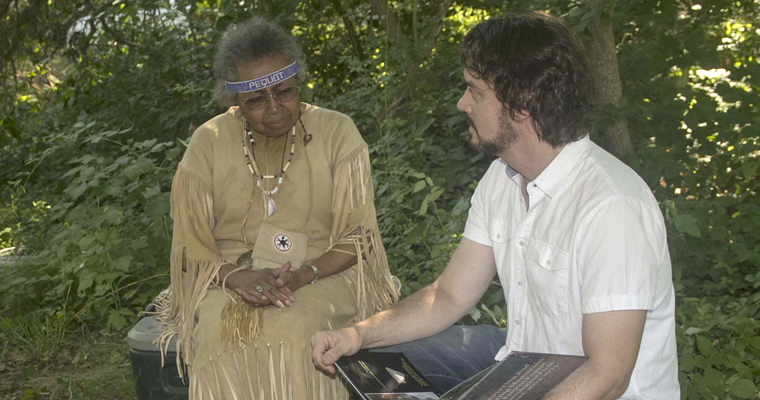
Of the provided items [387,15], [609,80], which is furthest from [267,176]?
[387,15]

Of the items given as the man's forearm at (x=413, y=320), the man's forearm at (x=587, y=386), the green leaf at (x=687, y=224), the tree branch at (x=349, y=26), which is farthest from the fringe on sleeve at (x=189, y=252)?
the tree branch at (x=349, y=26)

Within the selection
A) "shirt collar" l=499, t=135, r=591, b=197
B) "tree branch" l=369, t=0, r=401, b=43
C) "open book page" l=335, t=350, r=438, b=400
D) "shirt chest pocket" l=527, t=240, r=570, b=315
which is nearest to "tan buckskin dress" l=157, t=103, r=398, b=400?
"open book page" l=335, t=350, r=438, b=400

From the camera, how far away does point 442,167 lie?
4.95 m

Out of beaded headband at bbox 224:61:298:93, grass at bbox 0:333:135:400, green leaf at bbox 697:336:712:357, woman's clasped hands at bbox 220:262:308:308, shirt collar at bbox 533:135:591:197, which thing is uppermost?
beaded headband at bbox 224:61:298:93

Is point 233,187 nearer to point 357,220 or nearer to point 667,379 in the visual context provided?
point 357,220

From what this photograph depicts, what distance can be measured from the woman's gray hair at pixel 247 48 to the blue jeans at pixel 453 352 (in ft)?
3.69

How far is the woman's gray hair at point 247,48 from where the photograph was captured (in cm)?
292

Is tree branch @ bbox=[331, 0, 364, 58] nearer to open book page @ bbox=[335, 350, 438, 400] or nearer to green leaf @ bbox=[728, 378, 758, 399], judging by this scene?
green leaf @ bbox=[728, 378, 758, 399]

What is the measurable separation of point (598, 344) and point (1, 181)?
649cm

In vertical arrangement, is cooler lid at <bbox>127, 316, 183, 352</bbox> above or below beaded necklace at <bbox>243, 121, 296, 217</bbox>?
below

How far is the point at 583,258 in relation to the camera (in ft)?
6.26

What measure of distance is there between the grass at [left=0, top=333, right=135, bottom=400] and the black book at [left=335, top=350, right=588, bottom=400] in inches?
78.3

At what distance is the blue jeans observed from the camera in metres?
2.32

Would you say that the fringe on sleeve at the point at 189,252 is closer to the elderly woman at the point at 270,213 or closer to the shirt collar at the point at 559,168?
the elderly woman at the point at 270,213
